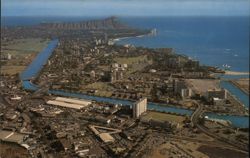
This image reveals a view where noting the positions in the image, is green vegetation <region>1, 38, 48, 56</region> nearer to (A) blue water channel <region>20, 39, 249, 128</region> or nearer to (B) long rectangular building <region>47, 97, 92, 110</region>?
(A) blue water channel <region>20, 39, 249, 128</region>

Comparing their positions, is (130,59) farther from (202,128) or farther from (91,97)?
(202,128)

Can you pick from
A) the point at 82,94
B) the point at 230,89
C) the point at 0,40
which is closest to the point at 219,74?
the point at 230,89

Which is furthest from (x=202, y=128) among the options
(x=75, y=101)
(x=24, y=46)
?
(x=24, y=46)

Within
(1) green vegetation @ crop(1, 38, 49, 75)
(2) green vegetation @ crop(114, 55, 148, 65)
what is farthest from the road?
(1) green vegetation @ crop(1, 38, 49, 75)

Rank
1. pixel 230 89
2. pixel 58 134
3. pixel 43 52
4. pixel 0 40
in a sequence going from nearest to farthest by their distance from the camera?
pixel 58 134, pixel 230 89, pixel 43 52, pixel 0 40

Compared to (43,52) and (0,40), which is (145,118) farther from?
(0,40)

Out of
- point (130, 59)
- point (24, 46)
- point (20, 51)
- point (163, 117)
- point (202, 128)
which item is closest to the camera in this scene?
point (202, 128)

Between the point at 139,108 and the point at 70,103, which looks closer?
the point at 139,108

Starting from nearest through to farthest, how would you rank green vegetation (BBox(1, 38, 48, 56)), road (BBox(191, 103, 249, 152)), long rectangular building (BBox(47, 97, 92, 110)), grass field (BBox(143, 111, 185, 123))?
road (BBox(191, 103, 249, 152))
grass field (BBox(143, 111, 185, 123))
long rectangular building (BBox(47, 97, 92, 110))
green vegetation (BBox(1, 38, 48, 56))
